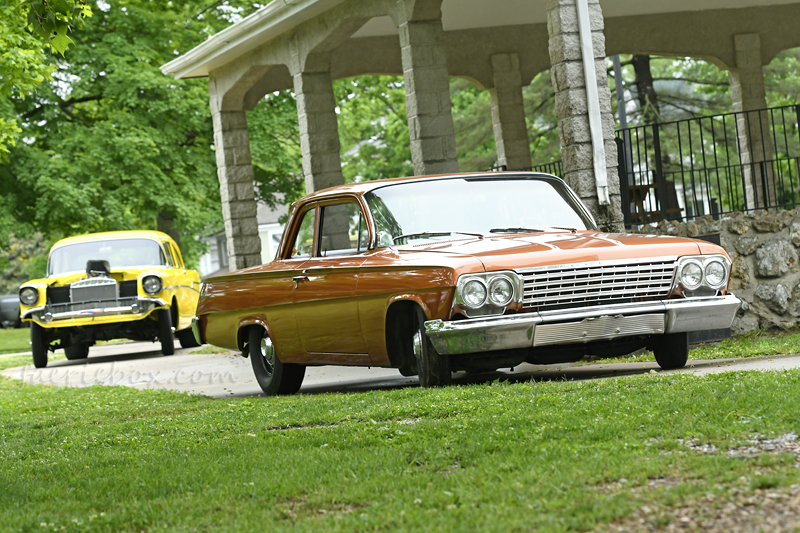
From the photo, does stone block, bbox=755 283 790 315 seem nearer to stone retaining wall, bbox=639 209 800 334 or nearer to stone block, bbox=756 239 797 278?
stone retaining wall, bbox=639 209 800 334

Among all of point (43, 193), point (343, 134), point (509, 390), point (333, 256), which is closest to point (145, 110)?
point (43, 193)

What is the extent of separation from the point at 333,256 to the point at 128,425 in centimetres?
206

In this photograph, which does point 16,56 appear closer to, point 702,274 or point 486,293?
point 486,293

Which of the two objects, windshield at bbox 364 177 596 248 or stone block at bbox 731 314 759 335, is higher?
windshield at bbox 364 177 596 248

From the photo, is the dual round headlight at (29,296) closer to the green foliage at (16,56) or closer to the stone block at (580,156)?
the green foliage at (16,56)

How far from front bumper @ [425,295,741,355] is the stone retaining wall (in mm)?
3889

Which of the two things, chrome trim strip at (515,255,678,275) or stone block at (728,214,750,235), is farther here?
stone block at (728,214,750,235)

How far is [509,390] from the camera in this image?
7.33 m

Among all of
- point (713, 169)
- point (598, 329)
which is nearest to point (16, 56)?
point (713, 169)

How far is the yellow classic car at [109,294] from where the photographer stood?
17.7 metres

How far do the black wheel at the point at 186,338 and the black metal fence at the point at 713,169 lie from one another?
8230 mm

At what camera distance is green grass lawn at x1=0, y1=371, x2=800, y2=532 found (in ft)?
13.5

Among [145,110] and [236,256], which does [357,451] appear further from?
[145,110]

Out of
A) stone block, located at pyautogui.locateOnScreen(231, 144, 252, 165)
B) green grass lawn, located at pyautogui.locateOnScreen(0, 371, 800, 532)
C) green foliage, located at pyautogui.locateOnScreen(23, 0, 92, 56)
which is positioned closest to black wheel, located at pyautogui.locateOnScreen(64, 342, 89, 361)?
stone block, located at pyautogui.locateOnScreen(231, 144, 252, 165)
